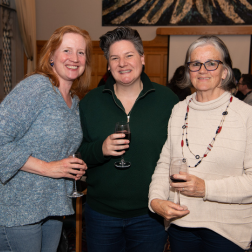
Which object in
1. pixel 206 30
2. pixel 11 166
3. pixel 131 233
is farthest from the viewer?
pixel 206 30

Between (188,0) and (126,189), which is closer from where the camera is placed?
(126,189)

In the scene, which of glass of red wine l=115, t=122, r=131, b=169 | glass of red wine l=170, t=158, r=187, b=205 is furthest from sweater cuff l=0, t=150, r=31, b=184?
glass of red wine l=170, t=158, r=187, b=205

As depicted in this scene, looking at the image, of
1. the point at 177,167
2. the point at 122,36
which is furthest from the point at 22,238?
the point at 122,36

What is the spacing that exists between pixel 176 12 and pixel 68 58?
663cm

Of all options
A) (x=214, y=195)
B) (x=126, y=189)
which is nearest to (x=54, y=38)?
(x=126, y=189)

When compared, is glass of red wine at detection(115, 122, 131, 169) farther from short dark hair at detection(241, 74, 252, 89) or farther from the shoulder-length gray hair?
short dark hair at detection(241, 74, 252, 89)

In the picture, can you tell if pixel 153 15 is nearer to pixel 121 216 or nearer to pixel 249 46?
pixel 249 46

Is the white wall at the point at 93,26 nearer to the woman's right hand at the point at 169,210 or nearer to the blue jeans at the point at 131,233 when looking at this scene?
the blue jeans at the point at 131,233

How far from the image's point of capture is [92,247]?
5.76 ft

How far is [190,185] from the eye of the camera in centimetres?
140

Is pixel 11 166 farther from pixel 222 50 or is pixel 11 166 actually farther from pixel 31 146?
pixel 222 50

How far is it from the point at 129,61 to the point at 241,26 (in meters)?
6.61

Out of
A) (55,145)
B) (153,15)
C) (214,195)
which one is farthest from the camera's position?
(153,15)

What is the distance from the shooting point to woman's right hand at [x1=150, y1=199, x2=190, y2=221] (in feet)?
4.54
